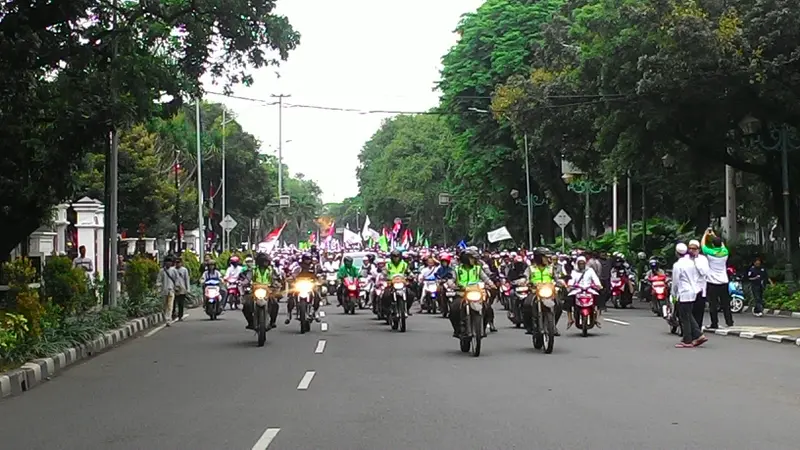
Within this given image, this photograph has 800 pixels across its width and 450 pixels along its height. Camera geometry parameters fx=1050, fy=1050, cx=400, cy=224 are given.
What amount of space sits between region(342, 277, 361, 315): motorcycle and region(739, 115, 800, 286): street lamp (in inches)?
464

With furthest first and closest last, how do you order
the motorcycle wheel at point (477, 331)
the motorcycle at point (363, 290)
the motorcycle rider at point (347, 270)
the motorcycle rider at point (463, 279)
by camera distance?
1. the motorcycle at point (363, 290)
2. the motorcycle rider at point (347, 270)
3. the motorcycle rider at point (463, 279)
4. the motorcycle wheel at point (477, 331)

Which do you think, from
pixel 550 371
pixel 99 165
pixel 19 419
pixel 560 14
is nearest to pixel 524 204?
pixel 560 14

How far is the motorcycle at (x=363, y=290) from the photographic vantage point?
98.3 feet

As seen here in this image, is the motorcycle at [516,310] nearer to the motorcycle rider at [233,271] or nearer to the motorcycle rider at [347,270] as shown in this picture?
the motorcycle rider at [347,270]

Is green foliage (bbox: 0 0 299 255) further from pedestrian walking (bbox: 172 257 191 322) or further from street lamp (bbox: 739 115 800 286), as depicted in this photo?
street lamp (bbox: 739 115 800 286)

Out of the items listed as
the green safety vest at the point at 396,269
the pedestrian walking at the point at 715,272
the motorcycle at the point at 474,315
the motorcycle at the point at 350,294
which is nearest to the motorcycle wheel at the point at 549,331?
the motorcycle at the point at 474,315

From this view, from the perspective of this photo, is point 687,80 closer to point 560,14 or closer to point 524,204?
point 560,14

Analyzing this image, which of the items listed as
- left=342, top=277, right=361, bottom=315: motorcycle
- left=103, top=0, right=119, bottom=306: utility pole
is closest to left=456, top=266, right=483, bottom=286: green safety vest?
left=103, top=0, right=119, bottom=306: utility pole

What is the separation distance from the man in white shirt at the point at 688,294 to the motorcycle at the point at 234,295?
14.5 meters

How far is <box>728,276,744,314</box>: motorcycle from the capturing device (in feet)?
89.5

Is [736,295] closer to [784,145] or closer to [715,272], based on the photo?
[784,145]

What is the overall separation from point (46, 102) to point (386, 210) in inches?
2941

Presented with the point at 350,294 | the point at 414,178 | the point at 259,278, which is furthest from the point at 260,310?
the point at 414,178

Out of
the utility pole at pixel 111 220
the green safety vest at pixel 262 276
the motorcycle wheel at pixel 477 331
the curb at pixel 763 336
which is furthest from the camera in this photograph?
the utility pole at pixel 111 220
